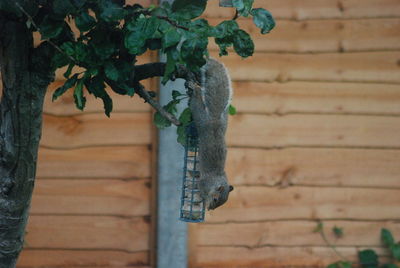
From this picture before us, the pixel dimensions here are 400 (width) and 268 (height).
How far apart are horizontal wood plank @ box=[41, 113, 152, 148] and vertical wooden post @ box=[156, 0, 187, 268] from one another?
0.38ft

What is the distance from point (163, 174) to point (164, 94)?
0.35 meters

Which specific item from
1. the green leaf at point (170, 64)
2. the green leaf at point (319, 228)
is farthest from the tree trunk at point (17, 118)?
the green leaf at point (319, 228)

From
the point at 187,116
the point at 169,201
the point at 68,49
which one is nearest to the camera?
the point at 68,49

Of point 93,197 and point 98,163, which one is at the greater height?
point 98,163

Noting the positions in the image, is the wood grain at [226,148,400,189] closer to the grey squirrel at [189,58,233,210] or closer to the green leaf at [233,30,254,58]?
the grey squirrel at [189,58,233,210]

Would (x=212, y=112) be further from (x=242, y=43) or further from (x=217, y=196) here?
(x=217, y=196)

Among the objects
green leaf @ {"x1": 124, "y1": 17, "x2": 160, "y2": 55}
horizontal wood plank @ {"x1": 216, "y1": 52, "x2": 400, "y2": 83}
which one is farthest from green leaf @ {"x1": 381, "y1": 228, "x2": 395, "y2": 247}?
green leaf @ {"x1": 124, "y1": 17, "x2": 160, "y2": 55}

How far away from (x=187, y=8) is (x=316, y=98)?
75.7 inches

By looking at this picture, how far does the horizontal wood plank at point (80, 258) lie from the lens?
308 cm

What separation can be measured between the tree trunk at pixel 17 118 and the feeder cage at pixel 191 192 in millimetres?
481

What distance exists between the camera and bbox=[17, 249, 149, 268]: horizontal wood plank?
10.1 feet

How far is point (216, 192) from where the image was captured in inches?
67.8

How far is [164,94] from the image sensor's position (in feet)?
9.66

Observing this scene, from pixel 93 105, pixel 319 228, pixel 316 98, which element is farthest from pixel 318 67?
pixel 93 105
